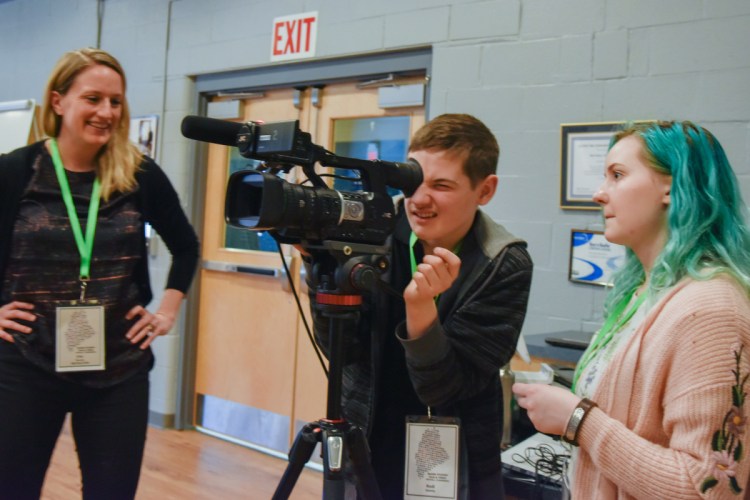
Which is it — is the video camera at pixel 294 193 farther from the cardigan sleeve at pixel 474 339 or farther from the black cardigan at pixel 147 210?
the black cardigan at pixel 147 210

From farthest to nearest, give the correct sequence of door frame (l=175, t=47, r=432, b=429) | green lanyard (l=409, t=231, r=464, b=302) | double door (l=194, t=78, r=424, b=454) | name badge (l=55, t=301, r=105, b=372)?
1. double door (l=194, t=78, r=424, b=454)
2. door frame (l=175, t=47, r=432, b=429)
3. name badge (l=55, t=301, r=105, b=372)
4. green lanyard (l=409, t=231, r=464, b=302)

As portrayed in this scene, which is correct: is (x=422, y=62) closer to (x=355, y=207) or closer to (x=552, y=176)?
(x=552, y=176)

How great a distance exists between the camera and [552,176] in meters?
2.43

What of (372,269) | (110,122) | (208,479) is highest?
(110,122)

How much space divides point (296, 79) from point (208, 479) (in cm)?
195

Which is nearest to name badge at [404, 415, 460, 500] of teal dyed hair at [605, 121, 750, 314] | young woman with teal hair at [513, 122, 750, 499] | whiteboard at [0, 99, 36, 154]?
Result: young woman with teal hair at [513, 122, 750, 499]

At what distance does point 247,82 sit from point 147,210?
197cm

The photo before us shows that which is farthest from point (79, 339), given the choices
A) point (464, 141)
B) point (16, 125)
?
point (16, 125)

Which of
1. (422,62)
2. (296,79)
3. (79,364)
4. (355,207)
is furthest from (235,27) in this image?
(355,207)

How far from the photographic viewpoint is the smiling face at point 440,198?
112 cm

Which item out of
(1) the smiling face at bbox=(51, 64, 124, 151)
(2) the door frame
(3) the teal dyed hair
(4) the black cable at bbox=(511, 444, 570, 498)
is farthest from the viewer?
(2) the door frame

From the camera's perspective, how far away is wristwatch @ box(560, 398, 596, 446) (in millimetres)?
965

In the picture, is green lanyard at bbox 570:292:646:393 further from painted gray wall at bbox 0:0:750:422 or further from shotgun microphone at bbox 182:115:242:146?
painted gray wall at bbox 0:0:750:422

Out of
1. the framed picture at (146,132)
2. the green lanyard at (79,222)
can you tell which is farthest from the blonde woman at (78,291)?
the framed picture at (146,132)
